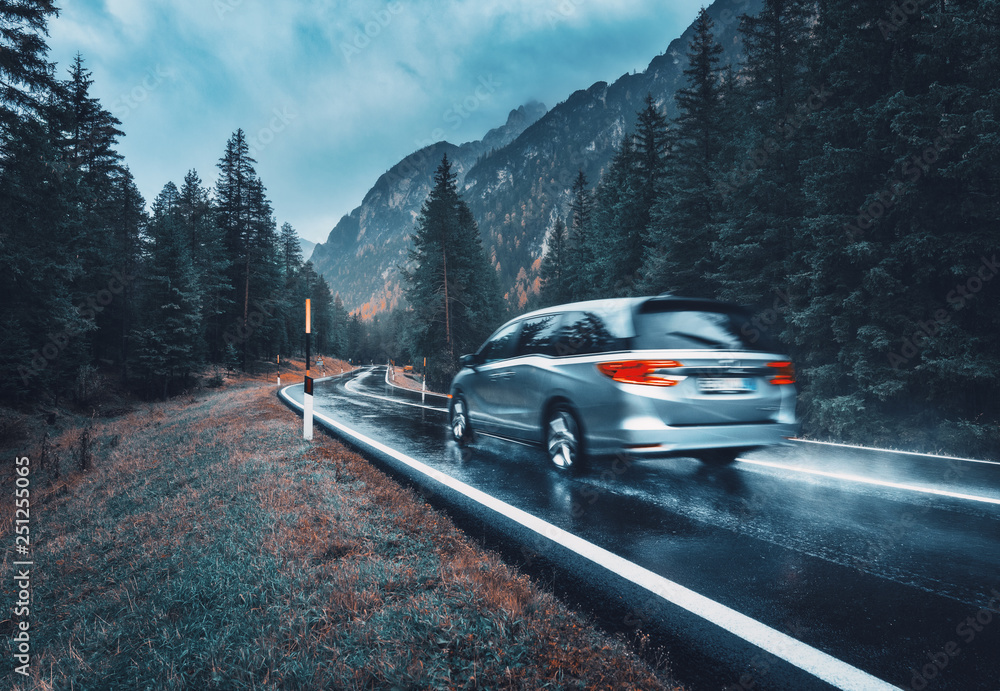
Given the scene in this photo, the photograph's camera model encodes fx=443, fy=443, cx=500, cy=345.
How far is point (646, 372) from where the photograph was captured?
4.26 metres

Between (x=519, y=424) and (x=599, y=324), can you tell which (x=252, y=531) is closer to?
(x=519, y=424)

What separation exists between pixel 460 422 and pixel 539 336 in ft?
8.33

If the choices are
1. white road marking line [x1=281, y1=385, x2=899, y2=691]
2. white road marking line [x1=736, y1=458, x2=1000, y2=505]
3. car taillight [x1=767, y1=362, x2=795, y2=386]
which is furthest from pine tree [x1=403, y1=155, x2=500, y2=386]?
white road marking line [x1=281, y1=385, x2=899, y2=691]

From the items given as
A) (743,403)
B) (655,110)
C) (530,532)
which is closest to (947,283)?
(743,403)

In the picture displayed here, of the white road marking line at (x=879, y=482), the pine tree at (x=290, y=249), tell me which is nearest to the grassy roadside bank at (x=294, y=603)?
the white road marking line at (x=879, y=482)

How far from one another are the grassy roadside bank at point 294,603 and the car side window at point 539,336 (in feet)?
7.57

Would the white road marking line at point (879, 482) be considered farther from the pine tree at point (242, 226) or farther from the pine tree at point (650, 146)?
the pine tree at point (242, 226)

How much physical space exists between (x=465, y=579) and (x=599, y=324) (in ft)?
9.81

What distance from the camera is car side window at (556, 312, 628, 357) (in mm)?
4570

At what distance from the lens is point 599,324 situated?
481cm

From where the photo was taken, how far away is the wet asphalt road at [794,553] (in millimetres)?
2029

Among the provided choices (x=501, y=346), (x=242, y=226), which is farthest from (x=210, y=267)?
(x=501, y=346)

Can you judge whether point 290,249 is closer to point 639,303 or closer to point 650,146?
point 650,146

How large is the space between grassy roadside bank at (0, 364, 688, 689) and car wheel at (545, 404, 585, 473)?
5.55ft
